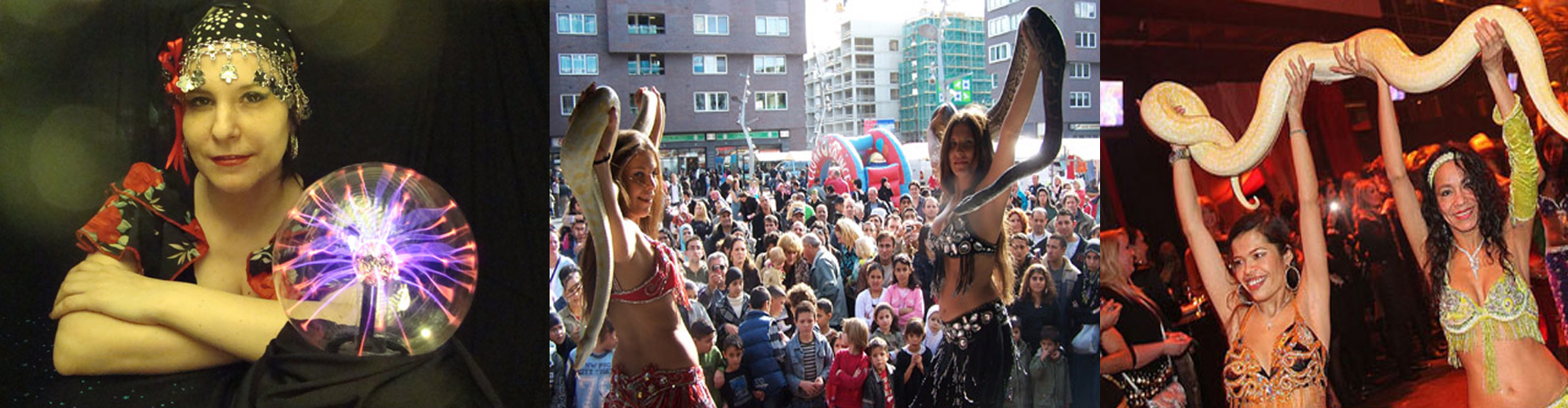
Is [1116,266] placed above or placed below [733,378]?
above

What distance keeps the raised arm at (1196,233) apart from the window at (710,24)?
1.76 m

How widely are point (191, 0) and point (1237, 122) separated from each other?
375 cm

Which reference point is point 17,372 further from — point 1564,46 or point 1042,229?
point 1564,46

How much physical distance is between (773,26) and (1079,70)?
3.79 feet

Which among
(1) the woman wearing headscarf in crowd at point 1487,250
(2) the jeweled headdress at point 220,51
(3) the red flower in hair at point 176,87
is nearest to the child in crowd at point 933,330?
(1) the woman wearing headscarf in crowd at point 1487,250

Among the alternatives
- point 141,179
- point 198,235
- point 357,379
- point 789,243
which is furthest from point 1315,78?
point 141,179

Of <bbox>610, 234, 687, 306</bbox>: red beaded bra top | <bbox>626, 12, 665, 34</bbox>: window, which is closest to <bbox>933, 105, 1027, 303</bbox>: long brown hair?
<bbox>610, 234, 687, 306</bbox>: red beaded bra top

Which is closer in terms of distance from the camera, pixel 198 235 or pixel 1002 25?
pixel 198 235

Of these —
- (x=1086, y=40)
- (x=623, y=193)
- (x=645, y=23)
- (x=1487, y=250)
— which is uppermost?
(x=645, y=23)

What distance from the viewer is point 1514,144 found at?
4.98 meters

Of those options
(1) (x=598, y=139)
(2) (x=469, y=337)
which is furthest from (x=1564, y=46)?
(2) (x=469, y=337)

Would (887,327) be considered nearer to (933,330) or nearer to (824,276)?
(933,330)

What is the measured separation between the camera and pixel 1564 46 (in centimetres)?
502

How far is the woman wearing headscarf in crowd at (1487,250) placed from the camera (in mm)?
4898
